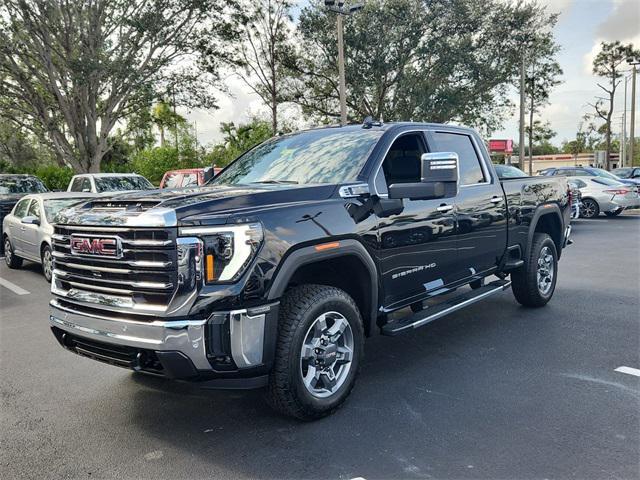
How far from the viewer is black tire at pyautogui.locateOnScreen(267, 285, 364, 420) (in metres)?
3.38

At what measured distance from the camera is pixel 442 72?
27047 mm

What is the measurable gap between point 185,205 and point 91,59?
18845mm

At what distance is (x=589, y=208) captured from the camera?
1736 centimetres

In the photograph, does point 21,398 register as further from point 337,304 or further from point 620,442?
point 620,442

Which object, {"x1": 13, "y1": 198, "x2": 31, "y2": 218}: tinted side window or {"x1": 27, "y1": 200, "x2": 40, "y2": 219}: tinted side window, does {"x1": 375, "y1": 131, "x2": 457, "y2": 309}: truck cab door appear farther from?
{"x1": 13, "y1": 198, "x2": 31, "y2": 218}: tinted side window

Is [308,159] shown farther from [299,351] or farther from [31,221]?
[31,221]

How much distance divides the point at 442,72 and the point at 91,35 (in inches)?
627

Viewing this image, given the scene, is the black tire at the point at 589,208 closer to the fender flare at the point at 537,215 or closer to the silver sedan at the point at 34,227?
the fender flare at the point at 537,215

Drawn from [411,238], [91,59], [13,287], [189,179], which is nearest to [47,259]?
[13,287]

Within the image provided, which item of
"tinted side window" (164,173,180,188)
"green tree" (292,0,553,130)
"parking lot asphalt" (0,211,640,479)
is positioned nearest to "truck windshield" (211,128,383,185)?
"parking lot asphalt" (0,211,640,479)

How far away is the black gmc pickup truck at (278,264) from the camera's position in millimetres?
3148

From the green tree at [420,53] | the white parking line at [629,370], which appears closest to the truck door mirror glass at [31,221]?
the white parking line at [629,370]

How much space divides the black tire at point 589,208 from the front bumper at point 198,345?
16.6m

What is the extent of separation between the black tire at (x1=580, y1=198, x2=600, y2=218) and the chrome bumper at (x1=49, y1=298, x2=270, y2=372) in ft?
54.5
